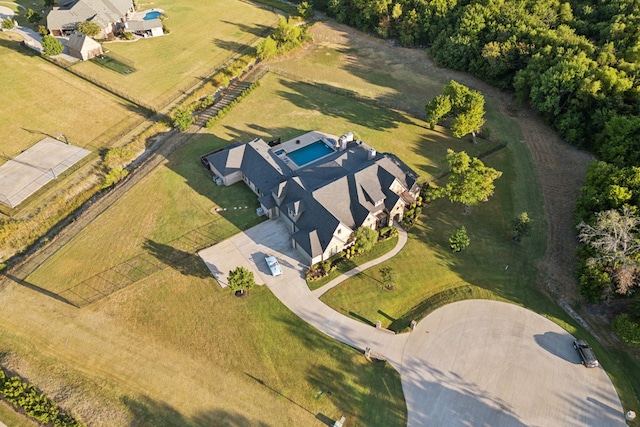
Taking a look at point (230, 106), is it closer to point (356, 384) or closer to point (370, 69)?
point (370, 69)

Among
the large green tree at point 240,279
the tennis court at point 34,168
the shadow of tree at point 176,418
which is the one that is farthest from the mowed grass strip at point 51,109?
the shadow of tree at point 176,418

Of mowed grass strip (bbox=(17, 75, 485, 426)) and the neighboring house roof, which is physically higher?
the neighboring house roof

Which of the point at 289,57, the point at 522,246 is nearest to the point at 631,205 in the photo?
the point at 522,246


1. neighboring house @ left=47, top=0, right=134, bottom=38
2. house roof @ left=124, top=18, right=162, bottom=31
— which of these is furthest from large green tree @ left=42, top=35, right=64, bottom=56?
house roof @ left=124, top=18, right=162, bottom=31

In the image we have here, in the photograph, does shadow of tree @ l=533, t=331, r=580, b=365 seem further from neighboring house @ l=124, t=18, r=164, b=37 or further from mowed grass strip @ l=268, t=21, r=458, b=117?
neighboring house @ l=124, t=18, r=164, b=37

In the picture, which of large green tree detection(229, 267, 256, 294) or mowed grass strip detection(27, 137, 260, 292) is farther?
mowed grass strip detection(27, 137, 260, 292)

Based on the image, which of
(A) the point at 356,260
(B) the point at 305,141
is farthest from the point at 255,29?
(A) the point at 356,260
